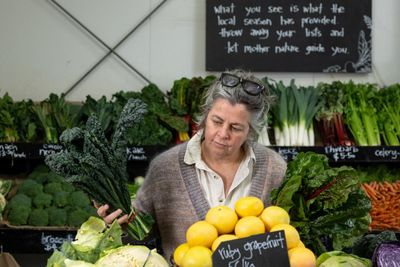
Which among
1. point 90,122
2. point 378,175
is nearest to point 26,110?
point 90,122

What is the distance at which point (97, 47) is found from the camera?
4.34 meters

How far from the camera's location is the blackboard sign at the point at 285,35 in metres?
4.28

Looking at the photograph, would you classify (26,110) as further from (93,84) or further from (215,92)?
(215,92)

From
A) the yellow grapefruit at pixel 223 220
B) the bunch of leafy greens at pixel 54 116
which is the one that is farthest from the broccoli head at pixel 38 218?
the yellow grapefruit at pixel 223 220

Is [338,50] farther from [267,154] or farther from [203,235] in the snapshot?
[203,235]

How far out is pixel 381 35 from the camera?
4.39 meters

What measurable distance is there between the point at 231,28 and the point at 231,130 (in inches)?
90.7

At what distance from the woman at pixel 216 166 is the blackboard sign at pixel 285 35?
2043 millimetres

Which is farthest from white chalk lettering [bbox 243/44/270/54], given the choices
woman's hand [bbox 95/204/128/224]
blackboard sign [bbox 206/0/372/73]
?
woman's hand [bbox 95/204/128/224]

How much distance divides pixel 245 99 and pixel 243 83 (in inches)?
2.4

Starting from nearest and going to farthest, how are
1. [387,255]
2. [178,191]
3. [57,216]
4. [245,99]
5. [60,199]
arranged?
1. [387,255]
2. [245,99]
3. [178,191]
4. [57,216]
5. [60,199]

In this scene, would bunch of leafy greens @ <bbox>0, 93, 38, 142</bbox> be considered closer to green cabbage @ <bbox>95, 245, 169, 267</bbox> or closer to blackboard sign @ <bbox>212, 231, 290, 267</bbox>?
green cabbage @ <bbox>95, 245, 169, 267</bbox>

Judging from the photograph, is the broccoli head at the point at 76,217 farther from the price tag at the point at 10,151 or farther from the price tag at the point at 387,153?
the price tag at the point at 387,153

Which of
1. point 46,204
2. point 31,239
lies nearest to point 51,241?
point 31,239
